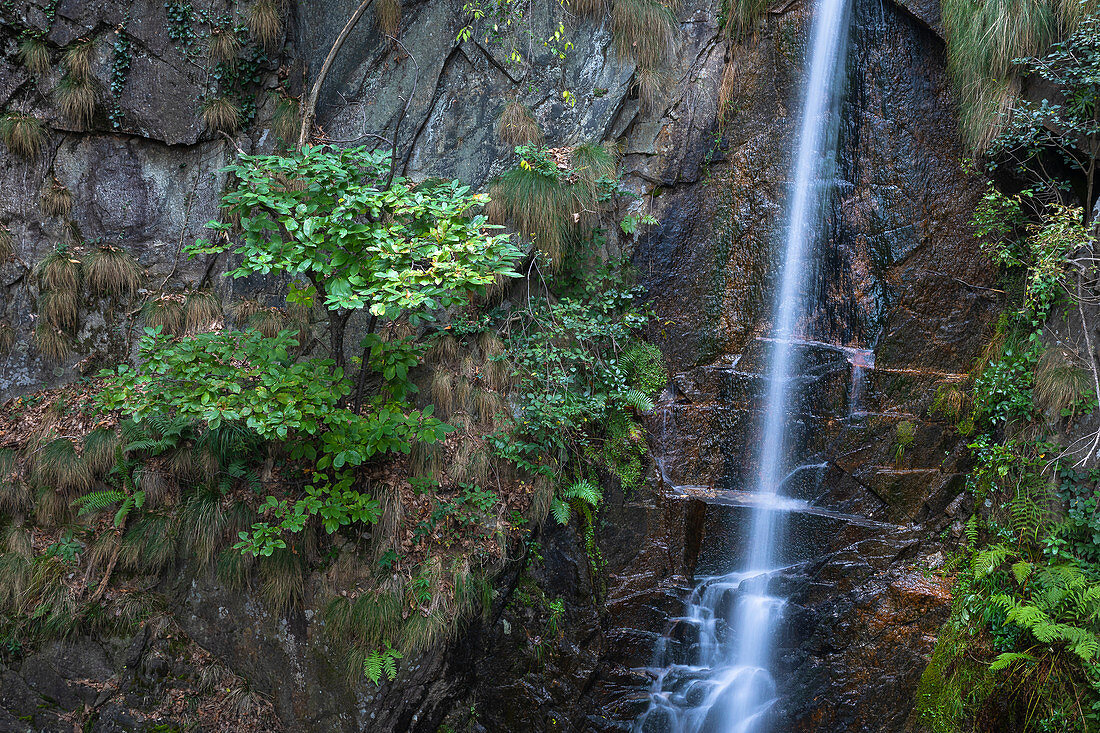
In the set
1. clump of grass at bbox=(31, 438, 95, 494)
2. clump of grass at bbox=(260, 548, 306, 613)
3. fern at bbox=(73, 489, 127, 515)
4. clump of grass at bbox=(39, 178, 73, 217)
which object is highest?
clump of grass at bbox=(39, 178, 73, 217)

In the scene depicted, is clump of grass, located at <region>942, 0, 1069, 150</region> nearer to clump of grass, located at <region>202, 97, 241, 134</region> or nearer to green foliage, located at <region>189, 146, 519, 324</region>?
green foliage, located at <region>189, 146, 519, 324</region>

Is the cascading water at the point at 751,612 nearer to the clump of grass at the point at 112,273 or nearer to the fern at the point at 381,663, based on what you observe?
the fern at the point at 381,663

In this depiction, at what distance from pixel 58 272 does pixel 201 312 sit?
52.3 inches

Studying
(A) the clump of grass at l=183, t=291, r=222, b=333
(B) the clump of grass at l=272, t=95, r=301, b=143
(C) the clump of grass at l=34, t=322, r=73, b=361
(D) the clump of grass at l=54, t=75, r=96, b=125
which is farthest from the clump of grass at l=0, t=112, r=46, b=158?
(B) the clump of grass at l=272, t=95, r=301, b=143

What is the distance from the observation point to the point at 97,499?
495 cm

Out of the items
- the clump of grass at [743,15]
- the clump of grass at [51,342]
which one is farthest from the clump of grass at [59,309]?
the clump of grass at [743,15]

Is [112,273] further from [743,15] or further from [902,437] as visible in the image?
[902,437]

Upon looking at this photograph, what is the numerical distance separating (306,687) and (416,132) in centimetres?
485

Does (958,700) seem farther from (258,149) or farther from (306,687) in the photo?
(258,149)

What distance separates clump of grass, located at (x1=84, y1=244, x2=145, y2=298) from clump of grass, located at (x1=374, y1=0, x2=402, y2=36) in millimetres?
3342

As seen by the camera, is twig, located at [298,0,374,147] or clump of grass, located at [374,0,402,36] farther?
clump of grass, located at [374,0,402,36]

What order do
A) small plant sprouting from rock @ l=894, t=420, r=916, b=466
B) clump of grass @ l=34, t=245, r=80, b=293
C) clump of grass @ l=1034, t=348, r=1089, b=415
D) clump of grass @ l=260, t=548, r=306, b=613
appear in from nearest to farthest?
clump of grass @ l=1034, t=348, r=1089, b=415 → clump of grass @ l=260, t=548, r=306, b=613 → small plant sprouting from rock @ l=894, t=420, r=916, b=466 → clump of grass @ l=34, t=245, r=80, b=293

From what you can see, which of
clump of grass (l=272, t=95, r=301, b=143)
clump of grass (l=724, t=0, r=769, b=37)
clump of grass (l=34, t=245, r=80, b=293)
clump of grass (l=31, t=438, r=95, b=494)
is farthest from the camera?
clump of grass (l=272, t=95, r=301, b=143)

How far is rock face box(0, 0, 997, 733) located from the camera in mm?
4582
